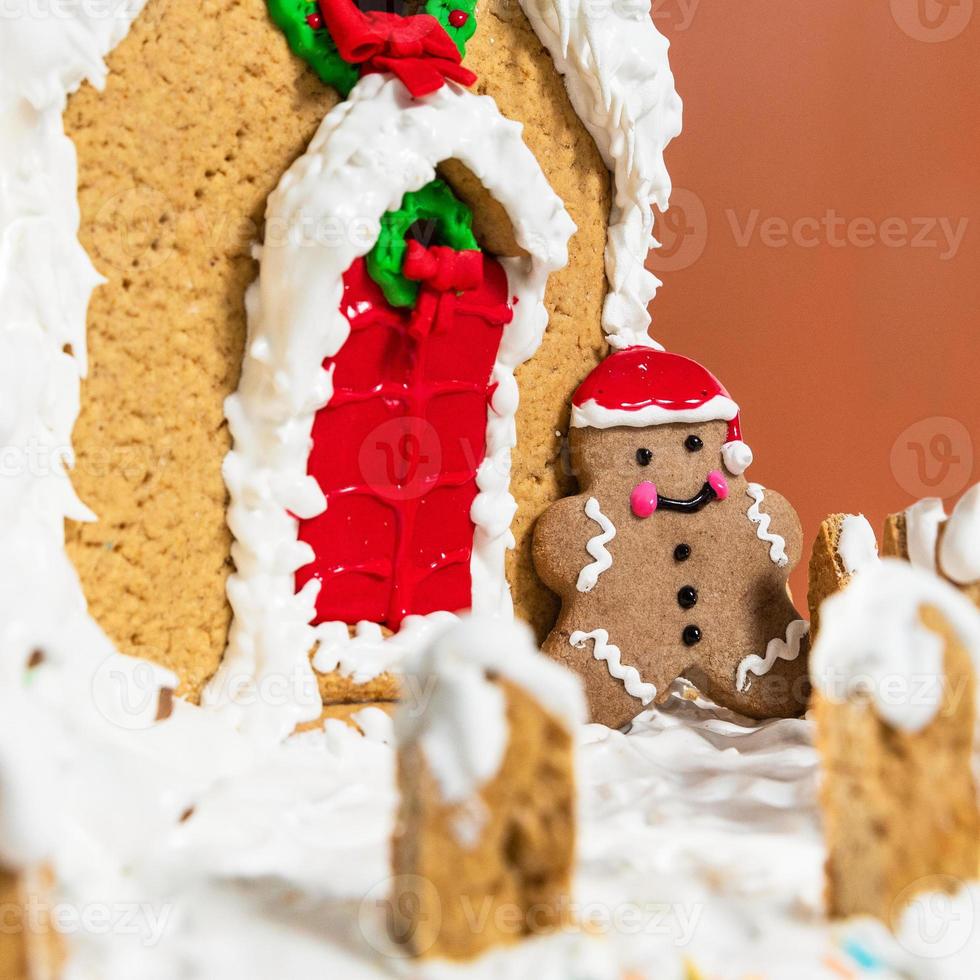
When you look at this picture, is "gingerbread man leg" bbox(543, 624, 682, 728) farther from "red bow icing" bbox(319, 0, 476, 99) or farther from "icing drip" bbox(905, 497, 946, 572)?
"red bow icing" bbox(319, 0, 476, 99)

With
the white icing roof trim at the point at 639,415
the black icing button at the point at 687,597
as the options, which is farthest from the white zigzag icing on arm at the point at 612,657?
the white icing roof trim at the point at 639,415

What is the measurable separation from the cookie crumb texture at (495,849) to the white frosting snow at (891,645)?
0.95 ft

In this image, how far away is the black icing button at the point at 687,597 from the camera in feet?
6.35

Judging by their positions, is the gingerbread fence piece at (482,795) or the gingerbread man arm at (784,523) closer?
the gingerbread fence piece at (482,795)

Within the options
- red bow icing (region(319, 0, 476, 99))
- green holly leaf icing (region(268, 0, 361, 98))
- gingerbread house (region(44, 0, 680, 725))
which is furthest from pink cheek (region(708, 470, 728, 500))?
green holly leaf icing (region(268, 0, 361, 98))

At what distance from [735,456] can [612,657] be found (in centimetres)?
42

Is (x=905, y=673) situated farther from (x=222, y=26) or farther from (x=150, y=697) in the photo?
(x=222, y=26)

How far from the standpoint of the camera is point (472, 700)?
40.5 inches

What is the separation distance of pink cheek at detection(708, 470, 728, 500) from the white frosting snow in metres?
0.76

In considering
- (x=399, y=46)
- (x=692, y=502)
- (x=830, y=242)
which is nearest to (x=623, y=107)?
(x=399, y=46)

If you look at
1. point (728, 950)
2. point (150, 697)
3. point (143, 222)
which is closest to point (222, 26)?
point (143, 222)

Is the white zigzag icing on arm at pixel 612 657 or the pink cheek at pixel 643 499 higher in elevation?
the pink cheek at pixel 643 499

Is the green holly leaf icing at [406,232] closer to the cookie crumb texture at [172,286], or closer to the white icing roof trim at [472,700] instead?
the cookie crumb texture at [172,286]

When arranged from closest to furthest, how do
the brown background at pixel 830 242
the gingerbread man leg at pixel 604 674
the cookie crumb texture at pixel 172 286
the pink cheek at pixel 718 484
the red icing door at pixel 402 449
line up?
the cookie crumb texture at pixel 172 286
the red icing door at pixel 402 449
the gingerbread man leg at pixel 604 674
the pink cheek at pixel 718 484
the brown background at pixel 830 242
